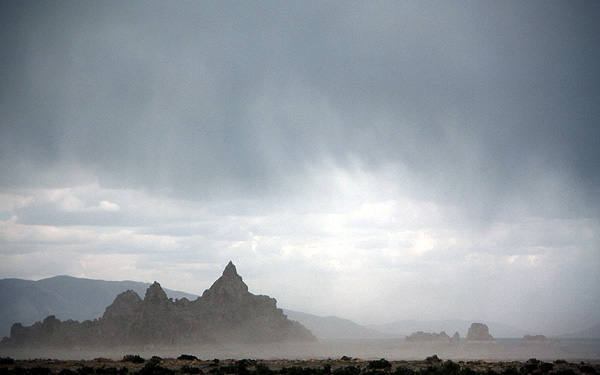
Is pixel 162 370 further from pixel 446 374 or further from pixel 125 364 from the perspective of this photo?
pixel 446 374

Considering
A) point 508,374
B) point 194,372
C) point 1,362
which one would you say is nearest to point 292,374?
point 194,372

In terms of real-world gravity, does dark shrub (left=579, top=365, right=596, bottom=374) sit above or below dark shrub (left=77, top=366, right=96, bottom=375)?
above

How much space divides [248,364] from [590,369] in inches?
1367

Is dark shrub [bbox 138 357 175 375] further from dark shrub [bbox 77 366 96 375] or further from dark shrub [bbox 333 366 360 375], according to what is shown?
dark shrub [bbox 333 366 360 375]

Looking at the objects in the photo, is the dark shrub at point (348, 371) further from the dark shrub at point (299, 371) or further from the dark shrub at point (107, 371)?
the dark shrub at point (107, 371)

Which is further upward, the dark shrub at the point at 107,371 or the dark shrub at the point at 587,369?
the dark shrub at the point at 587,369

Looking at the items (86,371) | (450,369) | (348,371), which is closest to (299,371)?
(348,371)

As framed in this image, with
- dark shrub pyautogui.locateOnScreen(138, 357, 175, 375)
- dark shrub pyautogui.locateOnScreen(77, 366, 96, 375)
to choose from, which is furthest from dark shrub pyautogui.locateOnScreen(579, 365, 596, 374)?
dark shrub pyautogui.locateOnScreen(77, 366, 96, 375)

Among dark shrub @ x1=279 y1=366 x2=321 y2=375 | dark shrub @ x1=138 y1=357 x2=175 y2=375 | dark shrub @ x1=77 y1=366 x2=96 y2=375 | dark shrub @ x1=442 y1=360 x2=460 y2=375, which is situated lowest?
dark shrub @ x1=77 y1=366 x2=96 y2=375

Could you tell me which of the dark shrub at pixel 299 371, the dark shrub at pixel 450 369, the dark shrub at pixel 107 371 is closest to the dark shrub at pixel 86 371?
the dark shrub at pixel 107 371

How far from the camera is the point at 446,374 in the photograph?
150 ft

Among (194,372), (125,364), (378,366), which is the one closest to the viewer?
(194,372)

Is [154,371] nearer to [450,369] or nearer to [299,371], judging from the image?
[299,371]

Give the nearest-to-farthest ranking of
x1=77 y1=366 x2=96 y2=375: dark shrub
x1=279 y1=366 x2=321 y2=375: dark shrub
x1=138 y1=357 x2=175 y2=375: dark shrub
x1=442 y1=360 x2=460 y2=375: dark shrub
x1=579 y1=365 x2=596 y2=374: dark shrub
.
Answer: x1=138 y1=357 x2=175 y2=375: dark shrub, x1=77 y1=366 x2=96 y2=375: dark shrub, x1=442 y1=360 x2=460 y2=375: dark shrub, x1=279 y1=366 x2=321 y2=375: dark shrub, x1=579 y1=365 x2=596 y2=374: dark shrub
